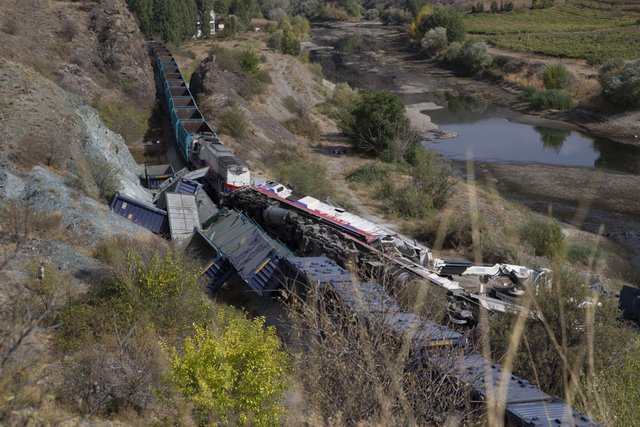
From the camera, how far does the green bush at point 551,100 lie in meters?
60.6

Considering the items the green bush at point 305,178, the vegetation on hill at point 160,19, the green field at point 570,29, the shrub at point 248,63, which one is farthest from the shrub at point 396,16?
the green bush at point 305,178

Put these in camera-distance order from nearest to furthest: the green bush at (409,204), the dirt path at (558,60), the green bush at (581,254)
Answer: the green bush at (581,254)
the green bush at (409,204)
the dirt path at (558,60)

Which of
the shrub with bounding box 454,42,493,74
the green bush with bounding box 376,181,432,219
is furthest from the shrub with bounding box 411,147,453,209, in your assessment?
the shrub with bounding box 454,42,493,74

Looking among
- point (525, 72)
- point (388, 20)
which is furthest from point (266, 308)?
point (388, 20)

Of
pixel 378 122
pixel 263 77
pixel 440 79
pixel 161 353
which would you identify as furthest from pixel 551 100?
pixel 161 353

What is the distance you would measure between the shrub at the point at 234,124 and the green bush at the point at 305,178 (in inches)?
152

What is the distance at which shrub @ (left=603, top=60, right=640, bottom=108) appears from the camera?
183ft

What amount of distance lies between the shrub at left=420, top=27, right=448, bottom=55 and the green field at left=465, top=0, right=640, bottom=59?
8.11 meters

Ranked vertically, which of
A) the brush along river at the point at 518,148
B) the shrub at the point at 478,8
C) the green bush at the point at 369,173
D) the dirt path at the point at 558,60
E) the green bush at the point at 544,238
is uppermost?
the shrub at the point at 478,8

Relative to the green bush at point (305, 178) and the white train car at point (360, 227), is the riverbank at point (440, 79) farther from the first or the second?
the white train car at point (360, 227)

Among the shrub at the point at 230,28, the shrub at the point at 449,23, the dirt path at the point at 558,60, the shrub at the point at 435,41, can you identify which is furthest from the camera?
the shrub at the point at 449,23

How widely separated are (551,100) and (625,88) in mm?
6762

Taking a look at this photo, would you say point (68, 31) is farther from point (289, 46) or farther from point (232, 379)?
point (232, 379)

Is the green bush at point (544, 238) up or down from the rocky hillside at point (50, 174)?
down
